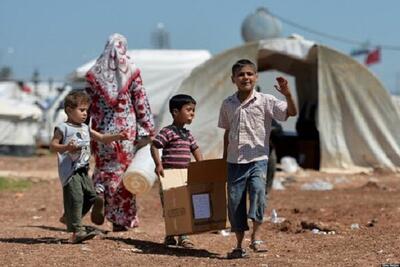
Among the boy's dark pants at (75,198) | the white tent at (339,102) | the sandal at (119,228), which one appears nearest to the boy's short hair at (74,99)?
the boy's dark pants at (75,198)

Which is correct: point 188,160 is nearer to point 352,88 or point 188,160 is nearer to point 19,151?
point 352,88

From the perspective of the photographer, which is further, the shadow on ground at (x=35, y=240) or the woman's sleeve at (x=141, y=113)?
the woman's sleeve at (x=141, y=113)

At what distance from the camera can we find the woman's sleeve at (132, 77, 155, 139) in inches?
356

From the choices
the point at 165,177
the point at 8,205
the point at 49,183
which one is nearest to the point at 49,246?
the point at 165,177

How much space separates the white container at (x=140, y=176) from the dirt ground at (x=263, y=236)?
0.45 meters

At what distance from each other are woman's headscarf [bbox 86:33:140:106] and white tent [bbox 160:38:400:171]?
913 centimetres

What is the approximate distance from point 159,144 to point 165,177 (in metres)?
0.27

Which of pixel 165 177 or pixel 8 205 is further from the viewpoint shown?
pixel 8 205

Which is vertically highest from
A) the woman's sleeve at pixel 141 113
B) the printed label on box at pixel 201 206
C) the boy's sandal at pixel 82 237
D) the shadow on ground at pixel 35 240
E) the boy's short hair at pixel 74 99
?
the boy's short hair at pixel 74 99

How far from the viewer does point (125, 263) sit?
692cm

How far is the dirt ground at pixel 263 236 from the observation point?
279 inches

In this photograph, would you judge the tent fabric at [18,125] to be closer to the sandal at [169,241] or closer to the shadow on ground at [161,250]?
the shadow on ground at [161,250]

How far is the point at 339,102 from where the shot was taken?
18.8 meters

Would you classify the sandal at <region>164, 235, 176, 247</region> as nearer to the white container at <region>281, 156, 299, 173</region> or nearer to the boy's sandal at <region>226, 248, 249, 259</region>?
the boy's sandal at <region>226, 248, 249, 259</region>
